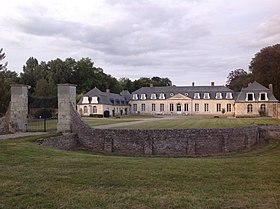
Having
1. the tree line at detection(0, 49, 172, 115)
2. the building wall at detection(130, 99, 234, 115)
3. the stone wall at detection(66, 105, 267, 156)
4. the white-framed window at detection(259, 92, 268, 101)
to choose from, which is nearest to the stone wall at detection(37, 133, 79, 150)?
the stone wall at detection(66, 105, 267, 156)

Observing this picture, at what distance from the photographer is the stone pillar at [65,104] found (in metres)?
15.2

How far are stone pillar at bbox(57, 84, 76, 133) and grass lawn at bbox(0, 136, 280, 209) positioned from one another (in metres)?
7.22


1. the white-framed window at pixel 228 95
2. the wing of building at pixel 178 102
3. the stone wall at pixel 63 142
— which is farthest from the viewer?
the white-framed window at pixel 228 95

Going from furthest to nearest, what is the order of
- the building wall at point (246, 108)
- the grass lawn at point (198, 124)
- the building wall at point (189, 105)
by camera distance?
the building wall at point (189, 105) → the building wall at point (246, 108) → the grass lawn at point (198, 124)

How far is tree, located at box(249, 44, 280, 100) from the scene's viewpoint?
45.8 m

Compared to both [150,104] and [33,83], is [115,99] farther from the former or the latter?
[33,83]

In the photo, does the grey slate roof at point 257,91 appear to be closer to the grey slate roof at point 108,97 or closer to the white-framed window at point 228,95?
the white-framed window at point 228,95

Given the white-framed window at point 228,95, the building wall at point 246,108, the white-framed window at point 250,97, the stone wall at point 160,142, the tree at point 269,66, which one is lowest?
the stone wall at point 160,142

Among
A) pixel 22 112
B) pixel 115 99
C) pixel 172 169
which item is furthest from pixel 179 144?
pixel 115 99

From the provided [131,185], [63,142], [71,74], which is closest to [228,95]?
[71,74]

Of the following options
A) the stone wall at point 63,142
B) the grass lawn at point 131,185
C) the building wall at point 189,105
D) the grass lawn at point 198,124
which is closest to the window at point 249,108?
the building wall at point 189,105

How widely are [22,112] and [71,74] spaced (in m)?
41.7

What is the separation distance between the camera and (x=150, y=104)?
5431cm

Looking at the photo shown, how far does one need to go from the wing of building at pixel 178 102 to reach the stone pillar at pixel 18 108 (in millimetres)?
28633
